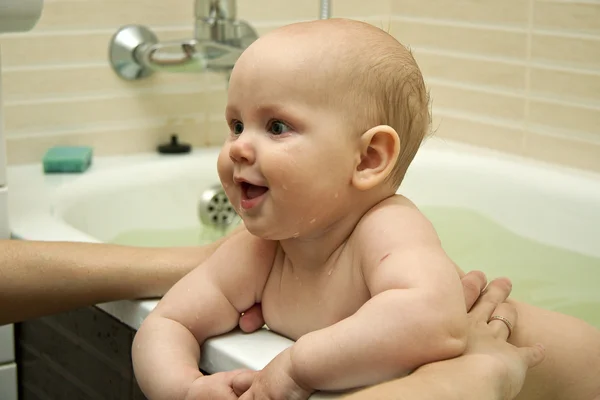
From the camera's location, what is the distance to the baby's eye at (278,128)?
0.89 meters

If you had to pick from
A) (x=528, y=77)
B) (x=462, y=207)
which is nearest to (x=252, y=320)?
(x=462, y=207)

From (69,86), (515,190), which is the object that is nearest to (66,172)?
(69,86)

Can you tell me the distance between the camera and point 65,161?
172 centimetres

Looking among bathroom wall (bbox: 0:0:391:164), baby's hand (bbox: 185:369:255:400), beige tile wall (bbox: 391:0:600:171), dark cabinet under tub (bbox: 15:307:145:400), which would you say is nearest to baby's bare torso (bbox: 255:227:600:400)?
baby's hand (bbox: 185:369:255:400)

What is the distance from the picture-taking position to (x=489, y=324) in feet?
3.05

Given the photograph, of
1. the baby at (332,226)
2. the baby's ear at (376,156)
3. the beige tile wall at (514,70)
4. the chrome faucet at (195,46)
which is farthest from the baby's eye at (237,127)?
the beige tile wall at (514,70)

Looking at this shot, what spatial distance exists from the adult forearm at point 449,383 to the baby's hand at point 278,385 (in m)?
0.05

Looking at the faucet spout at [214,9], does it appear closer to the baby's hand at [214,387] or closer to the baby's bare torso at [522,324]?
the baby's bare torso at [522,324]

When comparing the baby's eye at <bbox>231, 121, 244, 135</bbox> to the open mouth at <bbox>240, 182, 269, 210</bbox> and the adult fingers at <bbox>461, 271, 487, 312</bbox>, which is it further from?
the adult fingers at <bbox>461, 271, 487, 312</bbox>

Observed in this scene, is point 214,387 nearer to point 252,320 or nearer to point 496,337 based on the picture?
point 252,320

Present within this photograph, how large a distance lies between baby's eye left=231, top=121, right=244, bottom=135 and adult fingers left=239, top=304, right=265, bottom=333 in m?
0.20

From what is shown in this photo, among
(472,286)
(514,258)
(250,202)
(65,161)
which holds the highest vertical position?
(250,202)

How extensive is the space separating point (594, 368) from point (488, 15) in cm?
101

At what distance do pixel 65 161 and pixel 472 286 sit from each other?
96cm
